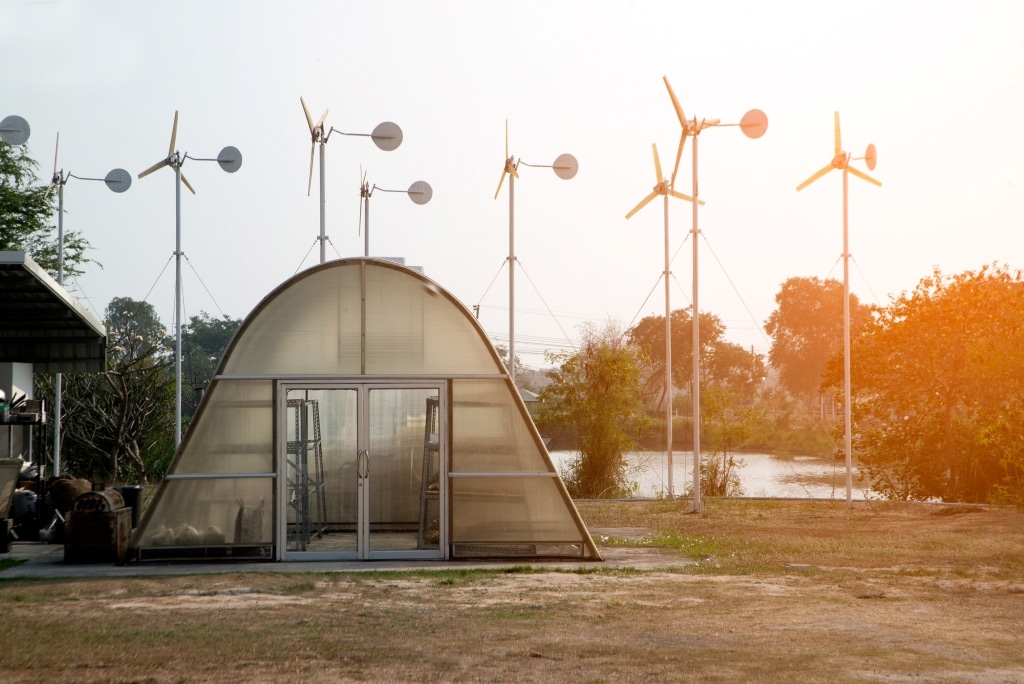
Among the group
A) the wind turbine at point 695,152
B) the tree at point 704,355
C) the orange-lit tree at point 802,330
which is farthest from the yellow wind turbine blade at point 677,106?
the orange-lit tree at point 802,330

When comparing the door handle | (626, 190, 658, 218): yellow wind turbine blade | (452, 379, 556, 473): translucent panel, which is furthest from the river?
the door handle

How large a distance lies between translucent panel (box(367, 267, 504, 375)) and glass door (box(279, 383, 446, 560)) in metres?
0.33

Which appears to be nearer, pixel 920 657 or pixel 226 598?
pixel 920 657

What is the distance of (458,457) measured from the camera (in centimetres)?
1161

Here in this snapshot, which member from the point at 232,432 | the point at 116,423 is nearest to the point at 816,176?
the point at 232,432

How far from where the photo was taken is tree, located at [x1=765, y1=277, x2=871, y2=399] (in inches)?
2258

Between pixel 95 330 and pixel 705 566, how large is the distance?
32.8 ft

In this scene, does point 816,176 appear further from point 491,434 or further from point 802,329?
point 802,329

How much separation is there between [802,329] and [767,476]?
32560mm

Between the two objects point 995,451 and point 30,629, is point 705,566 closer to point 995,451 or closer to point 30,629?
point 30,629

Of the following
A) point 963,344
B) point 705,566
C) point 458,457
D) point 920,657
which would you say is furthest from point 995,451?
point 920,657

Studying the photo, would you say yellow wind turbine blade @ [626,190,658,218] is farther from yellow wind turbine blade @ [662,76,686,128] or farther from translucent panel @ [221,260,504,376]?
translucent panel @ [221,260,504,376]

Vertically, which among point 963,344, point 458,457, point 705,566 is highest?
point 963,344

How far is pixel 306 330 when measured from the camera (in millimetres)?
11695
